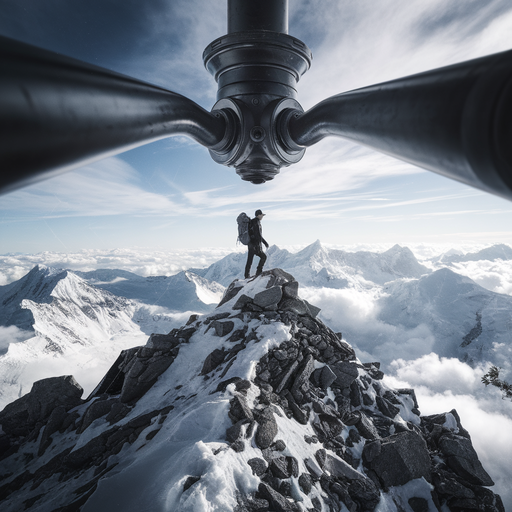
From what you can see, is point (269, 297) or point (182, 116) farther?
point (269, 297)

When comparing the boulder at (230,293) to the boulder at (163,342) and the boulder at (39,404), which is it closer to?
the boulder at (163,342)

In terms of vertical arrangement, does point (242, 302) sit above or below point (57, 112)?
below

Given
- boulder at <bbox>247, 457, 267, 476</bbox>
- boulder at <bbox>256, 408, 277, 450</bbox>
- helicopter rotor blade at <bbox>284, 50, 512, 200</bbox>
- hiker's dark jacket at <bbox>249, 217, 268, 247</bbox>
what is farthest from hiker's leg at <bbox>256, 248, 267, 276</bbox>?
helicopter rotor blade at <bbox>284, 50, 512, 200</bbox>

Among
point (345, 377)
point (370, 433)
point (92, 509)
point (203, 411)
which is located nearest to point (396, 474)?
point (370, 433)

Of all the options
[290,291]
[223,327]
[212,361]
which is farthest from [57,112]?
[290,291]

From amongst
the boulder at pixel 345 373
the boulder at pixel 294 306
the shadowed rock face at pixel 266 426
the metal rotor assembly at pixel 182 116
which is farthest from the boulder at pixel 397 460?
the metal rotor assembly at pixel 182 116

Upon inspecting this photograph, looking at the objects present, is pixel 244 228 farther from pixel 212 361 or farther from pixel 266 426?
pixel 266 426

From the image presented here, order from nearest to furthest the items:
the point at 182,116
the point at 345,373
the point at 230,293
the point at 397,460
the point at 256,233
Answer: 1. the point at 182,116
2. the point at 397,460
3. the point at 345,373
4. the point at 256,233
5. the point at 230,293

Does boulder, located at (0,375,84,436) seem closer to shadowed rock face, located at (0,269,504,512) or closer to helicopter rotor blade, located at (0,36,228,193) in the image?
shadowed rock face, located at (0,269,504,512)

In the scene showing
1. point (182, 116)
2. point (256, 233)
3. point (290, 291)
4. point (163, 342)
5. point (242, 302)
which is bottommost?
point (163, 342)

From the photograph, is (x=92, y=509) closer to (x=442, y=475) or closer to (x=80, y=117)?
(x=80, y=117)
